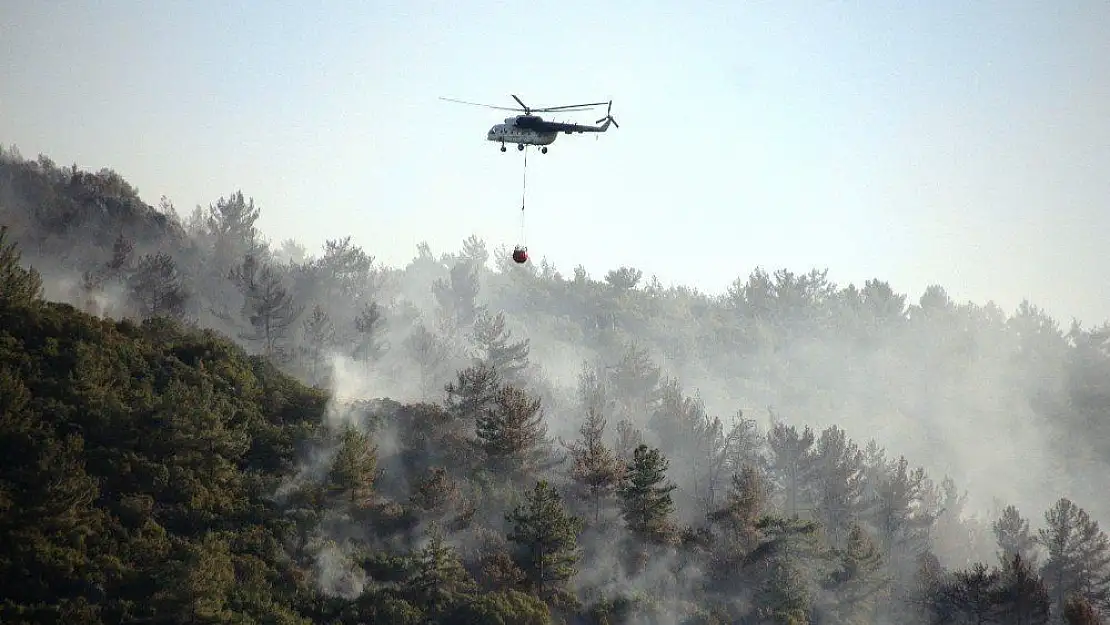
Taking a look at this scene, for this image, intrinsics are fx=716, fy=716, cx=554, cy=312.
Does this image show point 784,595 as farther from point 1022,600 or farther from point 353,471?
point 353,471

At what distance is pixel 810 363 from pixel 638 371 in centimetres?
5597

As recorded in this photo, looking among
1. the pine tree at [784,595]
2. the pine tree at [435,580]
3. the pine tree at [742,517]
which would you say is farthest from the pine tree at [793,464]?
the pine tree at [435,580]

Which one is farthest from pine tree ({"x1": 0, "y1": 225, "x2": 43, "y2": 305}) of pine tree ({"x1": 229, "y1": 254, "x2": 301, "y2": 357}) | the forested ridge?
pine tree ({"x1": 229, "y1": 254, "x2": 301, "y2": 357})

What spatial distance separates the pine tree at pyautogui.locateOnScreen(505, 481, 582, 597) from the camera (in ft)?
122

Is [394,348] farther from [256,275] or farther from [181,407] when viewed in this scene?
[181,407]

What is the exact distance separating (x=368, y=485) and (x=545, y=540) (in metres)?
10.6

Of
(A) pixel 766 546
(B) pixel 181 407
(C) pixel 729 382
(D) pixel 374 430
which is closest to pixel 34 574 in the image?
(B) pixel 181 407

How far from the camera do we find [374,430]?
159 ft

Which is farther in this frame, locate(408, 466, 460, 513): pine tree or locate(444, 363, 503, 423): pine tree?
locate(444, 363, 503, 423): pine tree

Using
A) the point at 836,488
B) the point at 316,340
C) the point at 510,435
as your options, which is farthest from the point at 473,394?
the point at 836,488

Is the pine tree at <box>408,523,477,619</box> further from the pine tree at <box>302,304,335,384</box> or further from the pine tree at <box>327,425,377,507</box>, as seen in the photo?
the pine tree at <box>302,304,335,384</box>

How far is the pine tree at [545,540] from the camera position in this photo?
37312 mm

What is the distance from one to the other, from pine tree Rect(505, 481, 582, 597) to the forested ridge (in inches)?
6.2

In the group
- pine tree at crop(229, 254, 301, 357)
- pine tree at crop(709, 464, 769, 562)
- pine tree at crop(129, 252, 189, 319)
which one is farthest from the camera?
pine tree at crop(229, 254, 301, 357)
